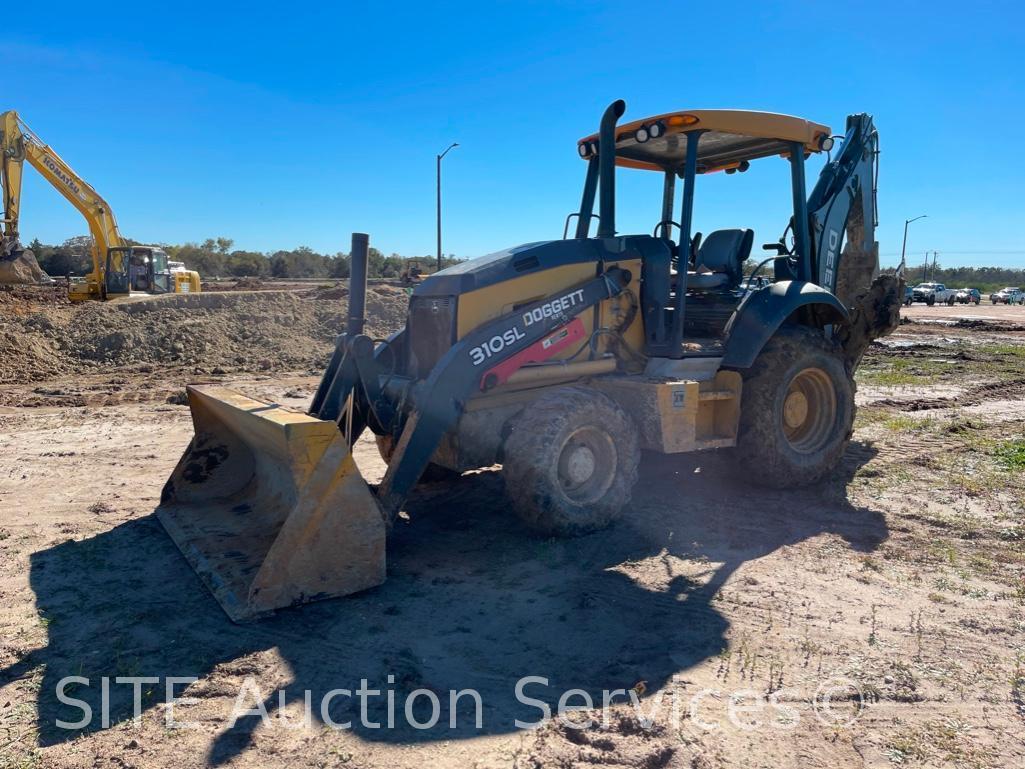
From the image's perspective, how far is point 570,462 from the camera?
5145 mm

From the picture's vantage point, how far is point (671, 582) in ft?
15.1

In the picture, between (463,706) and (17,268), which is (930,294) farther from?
(463,706)

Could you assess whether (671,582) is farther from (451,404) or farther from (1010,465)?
(1010,465)

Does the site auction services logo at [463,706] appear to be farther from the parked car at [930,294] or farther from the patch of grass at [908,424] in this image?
the parked car at [930,294]

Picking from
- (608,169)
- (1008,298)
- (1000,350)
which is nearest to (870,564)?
(608,169)

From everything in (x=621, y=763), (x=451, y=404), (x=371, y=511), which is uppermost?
(x=451, y=404)

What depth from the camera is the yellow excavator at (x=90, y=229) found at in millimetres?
18812

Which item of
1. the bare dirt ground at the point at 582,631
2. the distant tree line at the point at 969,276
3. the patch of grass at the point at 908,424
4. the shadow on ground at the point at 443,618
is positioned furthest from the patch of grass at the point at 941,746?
the distant tree line at the point at 969,276

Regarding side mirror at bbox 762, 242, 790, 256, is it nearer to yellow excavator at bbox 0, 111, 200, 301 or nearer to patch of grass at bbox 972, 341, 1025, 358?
patch of grass at bbox 972, 341, 1025, 358

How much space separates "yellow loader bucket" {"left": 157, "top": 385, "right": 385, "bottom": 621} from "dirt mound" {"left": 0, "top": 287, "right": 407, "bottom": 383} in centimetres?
920

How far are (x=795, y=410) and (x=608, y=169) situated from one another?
8.75 feet

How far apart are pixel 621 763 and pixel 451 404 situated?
2491 mm

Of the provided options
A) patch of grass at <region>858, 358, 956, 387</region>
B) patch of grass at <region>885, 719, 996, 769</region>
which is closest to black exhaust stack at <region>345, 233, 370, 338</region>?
patch of grass at <region>885, 719, 996, 769</region>

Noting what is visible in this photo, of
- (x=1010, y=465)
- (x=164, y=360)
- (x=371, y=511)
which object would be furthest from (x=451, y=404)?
(x=164, y=360)
